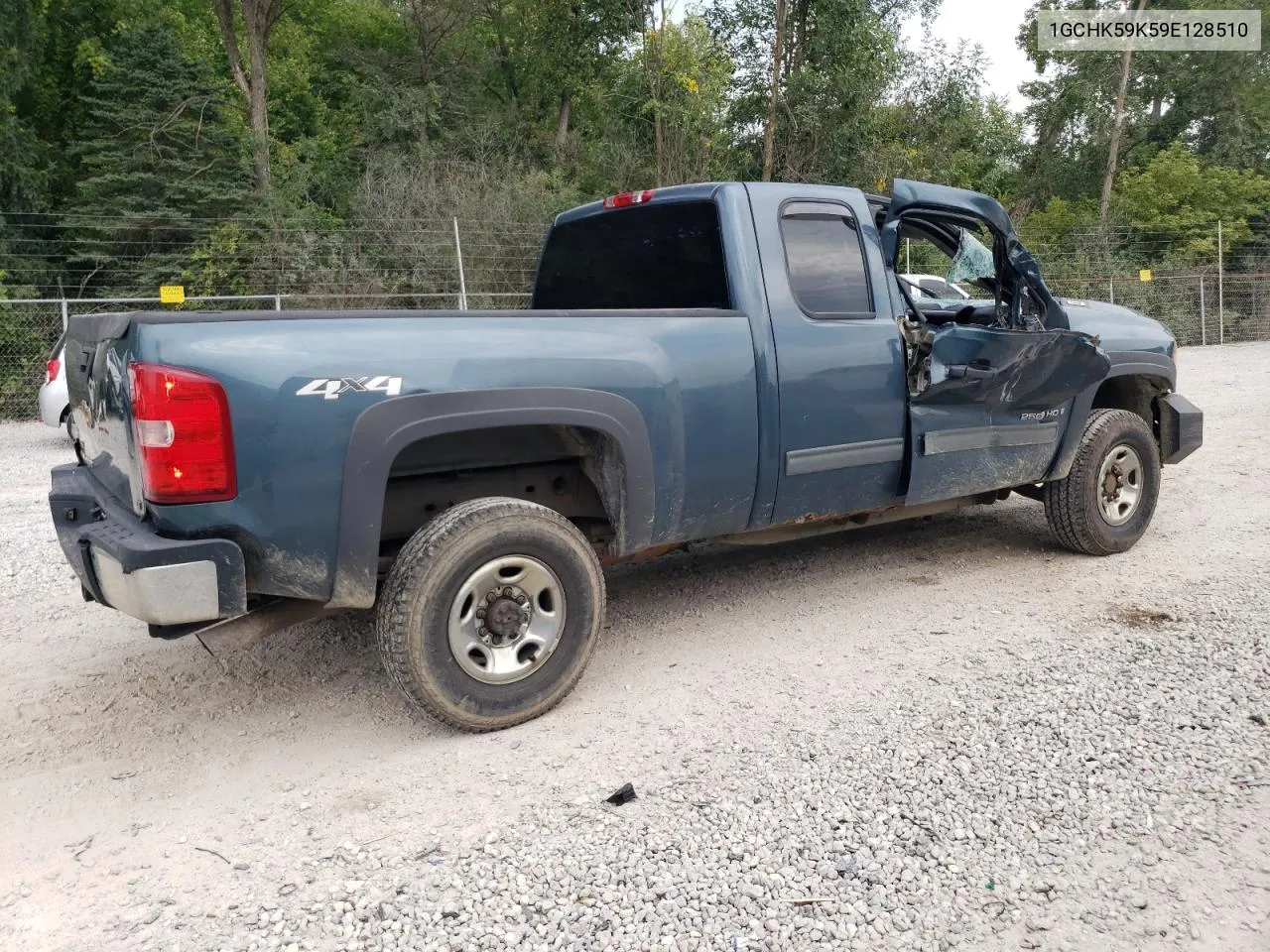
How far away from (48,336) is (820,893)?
15451 mm

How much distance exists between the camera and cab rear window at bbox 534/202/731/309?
445 centimetres

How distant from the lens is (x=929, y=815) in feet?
9.53

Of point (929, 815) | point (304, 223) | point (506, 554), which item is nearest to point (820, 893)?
point (929, 815)

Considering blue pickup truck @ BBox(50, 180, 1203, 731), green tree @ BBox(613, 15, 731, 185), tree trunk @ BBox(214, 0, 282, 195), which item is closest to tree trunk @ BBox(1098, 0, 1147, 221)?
green tree @ BBox(613, 15, 731, 185)

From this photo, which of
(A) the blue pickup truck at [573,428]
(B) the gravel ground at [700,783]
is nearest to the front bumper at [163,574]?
(A) the blue pickup truck at [573,428]

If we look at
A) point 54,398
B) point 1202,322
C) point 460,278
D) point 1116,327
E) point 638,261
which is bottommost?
point 54,398

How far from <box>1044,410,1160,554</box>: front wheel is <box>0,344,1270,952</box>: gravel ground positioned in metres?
0.50

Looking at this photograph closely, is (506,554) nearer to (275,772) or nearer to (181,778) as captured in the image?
(275,772)

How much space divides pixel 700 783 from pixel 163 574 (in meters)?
1.80

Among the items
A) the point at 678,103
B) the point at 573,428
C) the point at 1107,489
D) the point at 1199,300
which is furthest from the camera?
the point at 1199,300

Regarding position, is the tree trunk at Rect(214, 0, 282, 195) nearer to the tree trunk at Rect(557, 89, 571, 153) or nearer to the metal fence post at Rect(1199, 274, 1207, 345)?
the tree trunk at Rect(557, 89, 571, 153)

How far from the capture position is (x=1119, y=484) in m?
5.70

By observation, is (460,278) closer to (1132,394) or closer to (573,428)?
(1132,394)

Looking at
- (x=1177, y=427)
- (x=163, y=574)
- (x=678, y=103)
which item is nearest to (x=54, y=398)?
(x=163, y=574)
